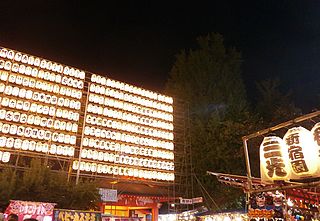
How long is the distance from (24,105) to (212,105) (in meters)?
14.6

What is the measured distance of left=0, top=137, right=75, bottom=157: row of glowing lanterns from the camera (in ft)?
47.4

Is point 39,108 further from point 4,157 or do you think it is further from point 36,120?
point 4,157

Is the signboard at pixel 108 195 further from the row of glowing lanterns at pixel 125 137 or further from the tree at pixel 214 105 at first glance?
the tree at pixel 214 105

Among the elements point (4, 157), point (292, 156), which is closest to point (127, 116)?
point (4, 157)

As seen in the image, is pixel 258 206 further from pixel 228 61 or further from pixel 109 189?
pixel 228 61

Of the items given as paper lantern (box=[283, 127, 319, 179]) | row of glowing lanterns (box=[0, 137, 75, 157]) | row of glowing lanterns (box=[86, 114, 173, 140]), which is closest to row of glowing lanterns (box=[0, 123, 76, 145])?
row of glowing lanterns (box=[0, 137, 75, 157])

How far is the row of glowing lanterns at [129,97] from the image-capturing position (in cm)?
1855

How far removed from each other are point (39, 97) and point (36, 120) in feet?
4.52

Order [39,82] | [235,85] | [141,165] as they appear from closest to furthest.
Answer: [39,82] → [141,165] → [235,85]

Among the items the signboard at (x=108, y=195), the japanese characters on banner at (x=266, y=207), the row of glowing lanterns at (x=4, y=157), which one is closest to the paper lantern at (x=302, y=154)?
the japanese characters on banner at (x=266, y=207)

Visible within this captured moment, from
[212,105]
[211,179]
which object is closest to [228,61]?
[212,105]

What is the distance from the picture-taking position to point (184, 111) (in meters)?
23.4

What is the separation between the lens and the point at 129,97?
19625mm

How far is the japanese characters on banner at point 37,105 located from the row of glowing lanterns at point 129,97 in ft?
4.06
